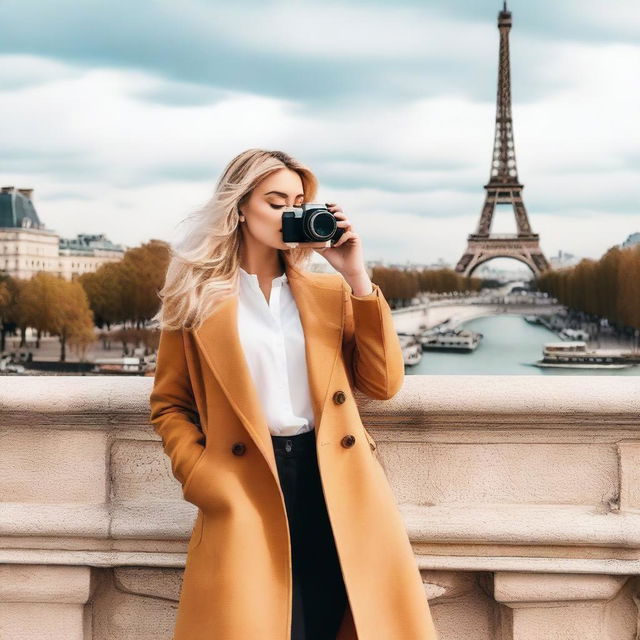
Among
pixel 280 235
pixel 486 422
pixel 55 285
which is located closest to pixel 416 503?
pixel 486 422

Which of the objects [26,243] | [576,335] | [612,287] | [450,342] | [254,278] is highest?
[26,243]

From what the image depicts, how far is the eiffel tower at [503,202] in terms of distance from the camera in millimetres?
49438

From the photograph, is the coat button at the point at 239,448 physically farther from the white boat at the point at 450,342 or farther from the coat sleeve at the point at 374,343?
the white boat at the point at 450,342

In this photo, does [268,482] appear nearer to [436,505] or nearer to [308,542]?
[308,542]

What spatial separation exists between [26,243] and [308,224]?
169 feet

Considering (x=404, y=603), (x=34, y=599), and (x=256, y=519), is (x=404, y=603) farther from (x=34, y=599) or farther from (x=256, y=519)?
(x=34, y=599)

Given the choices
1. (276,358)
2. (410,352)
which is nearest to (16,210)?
(410,352)

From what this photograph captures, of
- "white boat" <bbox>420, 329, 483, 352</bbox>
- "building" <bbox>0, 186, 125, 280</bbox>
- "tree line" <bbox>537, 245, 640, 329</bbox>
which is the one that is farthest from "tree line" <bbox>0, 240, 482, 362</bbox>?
"tree line" <bbox>537, 245, 640, 329</bbox>

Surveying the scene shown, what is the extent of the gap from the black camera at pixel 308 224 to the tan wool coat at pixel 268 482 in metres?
0.13

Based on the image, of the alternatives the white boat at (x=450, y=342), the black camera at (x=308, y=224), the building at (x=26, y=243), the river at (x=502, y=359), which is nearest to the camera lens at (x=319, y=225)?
the black camera at (x=308, y=224)

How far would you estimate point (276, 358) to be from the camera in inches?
69.9

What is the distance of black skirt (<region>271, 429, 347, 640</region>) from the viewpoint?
1787 mm

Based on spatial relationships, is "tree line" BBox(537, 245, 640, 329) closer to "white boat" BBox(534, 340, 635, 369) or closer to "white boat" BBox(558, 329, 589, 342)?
"white boat" BBox(558, 329, 589, 342)

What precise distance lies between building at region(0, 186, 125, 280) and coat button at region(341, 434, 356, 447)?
1821 inches
